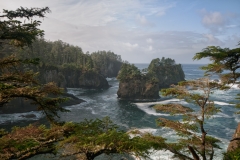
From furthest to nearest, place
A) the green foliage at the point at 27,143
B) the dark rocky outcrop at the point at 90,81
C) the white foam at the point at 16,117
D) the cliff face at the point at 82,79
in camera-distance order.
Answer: the dark rocky outcrop at the point at 90,81 < the cliff face at the point at 82,79 < the white foam at the point at 16,117 < the green foliage at the point at 27,143

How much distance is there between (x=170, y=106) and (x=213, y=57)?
3376 mm

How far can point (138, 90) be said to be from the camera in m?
67.0

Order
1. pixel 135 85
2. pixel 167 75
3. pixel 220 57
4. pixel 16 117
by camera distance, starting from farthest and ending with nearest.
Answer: pixel 167 75 → pixel 135 85 → pixel 16 117 → pixel 220 57

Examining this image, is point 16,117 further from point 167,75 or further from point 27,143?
point 167,75

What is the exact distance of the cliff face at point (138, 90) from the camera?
65250 mm

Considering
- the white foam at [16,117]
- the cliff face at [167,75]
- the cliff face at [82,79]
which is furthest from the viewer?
the cliff face at [167,75]

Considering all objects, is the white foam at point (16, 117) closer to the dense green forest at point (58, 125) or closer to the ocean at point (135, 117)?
the ocean at point (135, 117)

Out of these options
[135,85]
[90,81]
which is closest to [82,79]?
[90,81]

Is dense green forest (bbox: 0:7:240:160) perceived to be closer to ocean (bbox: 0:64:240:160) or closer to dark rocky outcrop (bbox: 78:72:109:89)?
ocean (bbox: 0:64:240:160)

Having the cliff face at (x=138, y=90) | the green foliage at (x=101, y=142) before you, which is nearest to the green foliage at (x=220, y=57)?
the green foliage at (x=101, y=142)

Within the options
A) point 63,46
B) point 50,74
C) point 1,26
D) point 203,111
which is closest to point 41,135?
point 1,26

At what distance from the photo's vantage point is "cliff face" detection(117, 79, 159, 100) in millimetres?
65250

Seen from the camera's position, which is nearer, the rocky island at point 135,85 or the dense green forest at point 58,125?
the dense green forest at point 58,125

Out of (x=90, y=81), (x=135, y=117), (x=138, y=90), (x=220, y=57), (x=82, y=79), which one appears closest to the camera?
(x=220, y=57)
